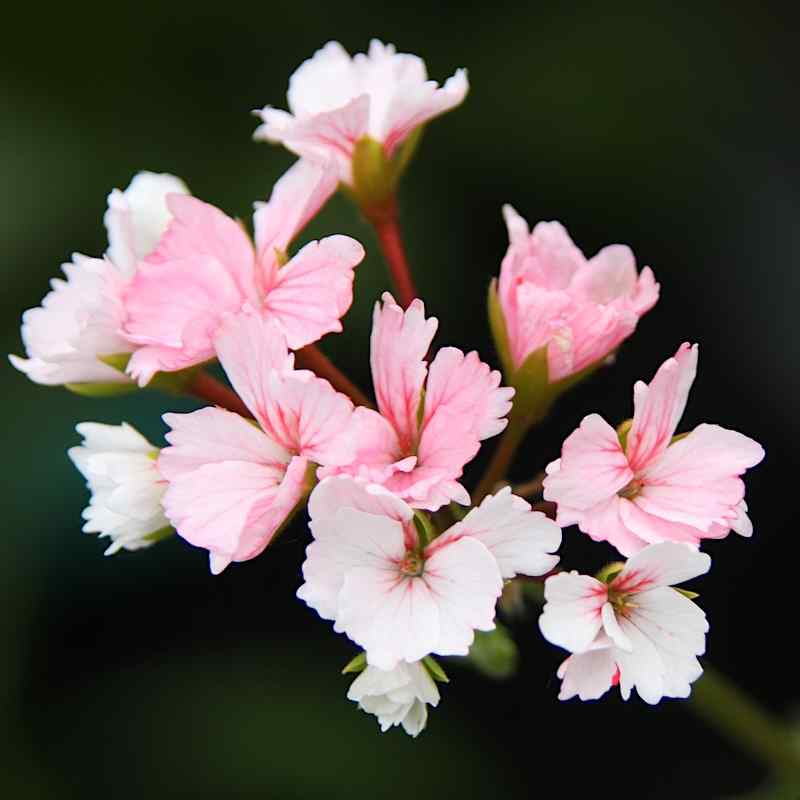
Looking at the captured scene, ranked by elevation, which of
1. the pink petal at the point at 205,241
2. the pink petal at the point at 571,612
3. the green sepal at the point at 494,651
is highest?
the pink petal at the point at 205,241

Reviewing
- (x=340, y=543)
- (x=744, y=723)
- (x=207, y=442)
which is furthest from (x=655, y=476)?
(x=744, y=723)

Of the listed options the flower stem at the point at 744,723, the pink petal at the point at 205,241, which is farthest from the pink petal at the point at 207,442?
the flower stem at the point at 744,723

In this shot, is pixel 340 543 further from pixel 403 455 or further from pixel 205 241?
pixel 205 241

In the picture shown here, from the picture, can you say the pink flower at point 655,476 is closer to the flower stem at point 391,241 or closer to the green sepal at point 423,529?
the green sepal at point 423,529

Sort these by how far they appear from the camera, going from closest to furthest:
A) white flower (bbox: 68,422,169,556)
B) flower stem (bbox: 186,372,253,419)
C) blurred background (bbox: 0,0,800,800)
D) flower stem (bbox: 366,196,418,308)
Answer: white flower (bbox: 68,422,169,556), flower stem (bbox: 186,372,253,419), flower stem (bbox: 366,196,418,308), blurred background (bbox: 0,0,800,800)

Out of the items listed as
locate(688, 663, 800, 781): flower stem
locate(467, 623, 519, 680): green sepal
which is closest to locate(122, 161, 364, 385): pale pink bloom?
locate(467, 623, 519, 680): green sepal

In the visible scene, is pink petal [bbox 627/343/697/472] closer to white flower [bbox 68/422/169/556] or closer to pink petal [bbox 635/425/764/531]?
pink petal [bbox 635/425/764/531]
